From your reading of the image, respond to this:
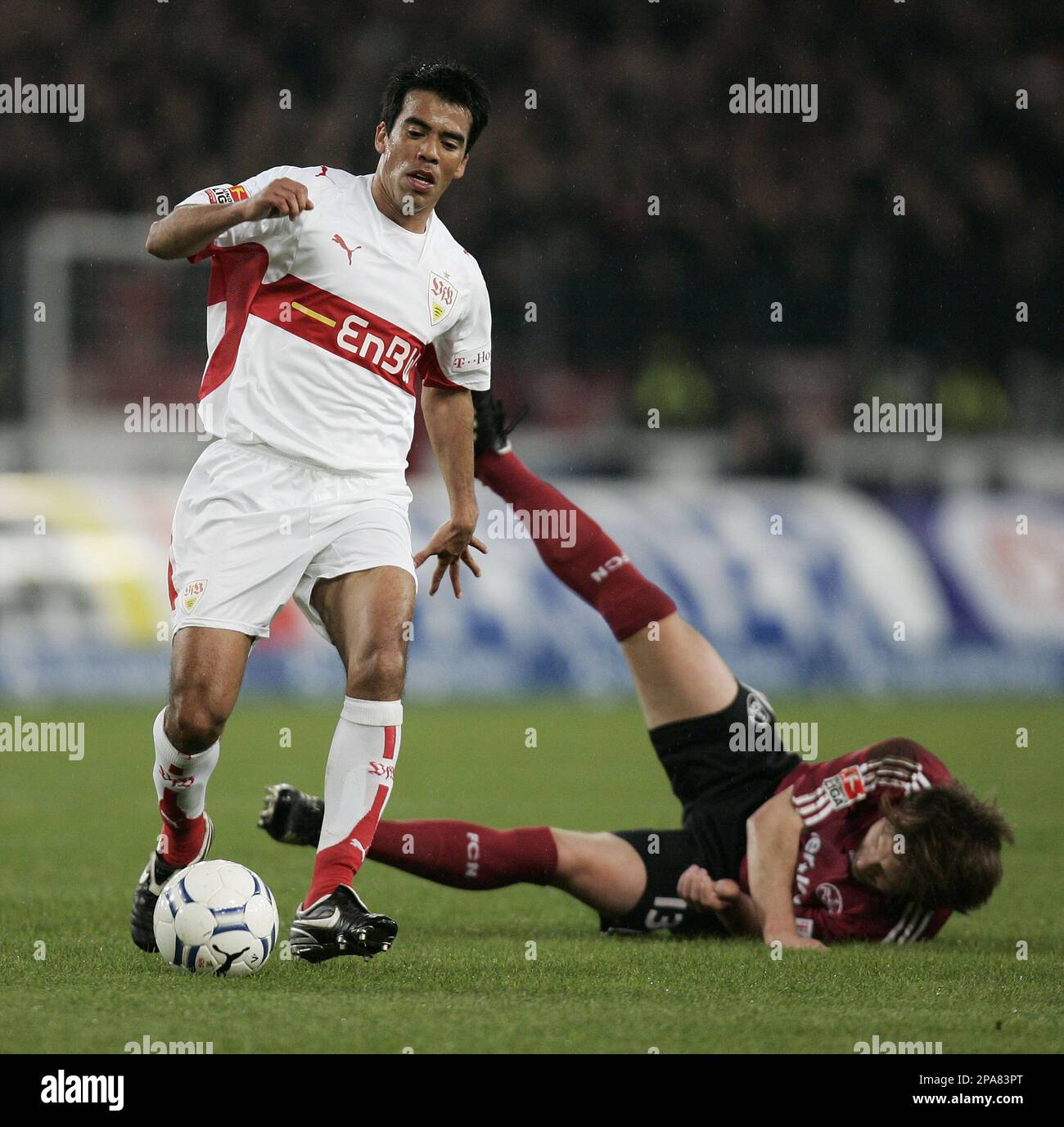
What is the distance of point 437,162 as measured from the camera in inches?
176

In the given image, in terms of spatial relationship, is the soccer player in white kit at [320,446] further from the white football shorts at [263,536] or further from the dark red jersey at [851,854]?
the dark red jersey at [851,854]

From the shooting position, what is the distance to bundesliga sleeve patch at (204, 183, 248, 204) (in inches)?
169

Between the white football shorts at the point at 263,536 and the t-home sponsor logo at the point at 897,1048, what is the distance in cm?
173

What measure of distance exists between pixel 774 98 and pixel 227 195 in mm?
19392

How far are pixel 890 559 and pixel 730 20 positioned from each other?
9754 millimetres

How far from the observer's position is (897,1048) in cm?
336

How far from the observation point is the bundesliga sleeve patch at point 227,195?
14.1 feet

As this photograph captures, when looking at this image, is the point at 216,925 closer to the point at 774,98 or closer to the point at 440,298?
the point at 440,298

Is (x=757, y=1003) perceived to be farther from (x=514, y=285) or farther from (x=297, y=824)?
(x=514, y=285)

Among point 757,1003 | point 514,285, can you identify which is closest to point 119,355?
point 514,285

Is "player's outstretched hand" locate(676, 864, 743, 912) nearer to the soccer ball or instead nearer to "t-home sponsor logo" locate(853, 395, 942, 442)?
the soccer ball

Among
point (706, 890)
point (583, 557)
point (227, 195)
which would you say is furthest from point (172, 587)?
point (706, 890)
